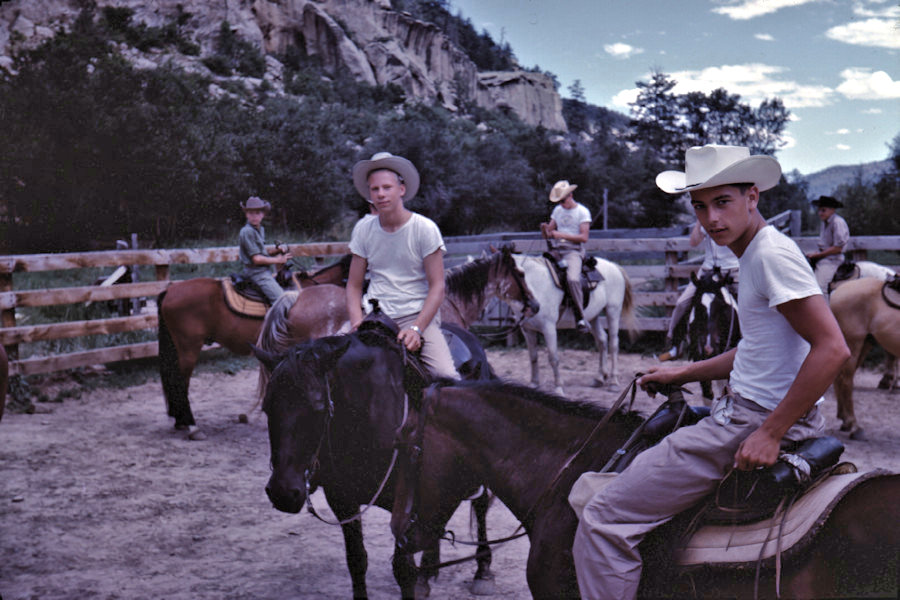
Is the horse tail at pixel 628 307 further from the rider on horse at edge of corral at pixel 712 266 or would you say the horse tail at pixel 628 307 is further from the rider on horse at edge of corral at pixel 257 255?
the rider on horse at edge of corral at pixel 257 255

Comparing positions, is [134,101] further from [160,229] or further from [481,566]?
[481,566]

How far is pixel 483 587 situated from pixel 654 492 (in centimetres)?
235

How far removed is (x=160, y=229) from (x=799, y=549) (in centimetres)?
2907

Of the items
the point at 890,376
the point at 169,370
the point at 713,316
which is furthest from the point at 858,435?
the point at 169,370

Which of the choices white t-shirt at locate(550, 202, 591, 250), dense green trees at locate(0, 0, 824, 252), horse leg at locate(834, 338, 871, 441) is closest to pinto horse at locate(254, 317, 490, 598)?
horse leg at locate(834, 338, 871, 441)

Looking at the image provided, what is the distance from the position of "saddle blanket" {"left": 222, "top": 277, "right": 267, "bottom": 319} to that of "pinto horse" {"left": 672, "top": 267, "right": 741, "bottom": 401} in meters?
4.95

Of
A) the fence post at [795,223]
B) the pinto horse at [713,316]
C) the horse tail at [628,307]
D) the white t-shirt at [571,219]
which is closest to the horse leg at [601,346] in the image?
the horse tail at [628,307]

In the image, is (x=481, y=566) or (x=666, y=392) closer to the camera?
(x=666, y=392)

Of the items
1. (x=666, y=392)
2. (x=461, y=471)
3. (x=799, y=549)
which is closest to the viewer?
(x=799, y=549)

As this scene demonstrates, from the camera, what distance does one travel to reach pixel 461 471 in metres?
2.56

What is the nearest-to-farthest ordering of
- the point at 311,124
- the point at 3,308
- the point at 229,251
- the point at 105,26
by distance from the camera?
the point at 3,308
the point at 229,251
the point at 311,124
the point at 105,26

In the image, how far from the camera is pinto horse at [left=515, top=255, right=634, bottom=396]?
29.9 feet

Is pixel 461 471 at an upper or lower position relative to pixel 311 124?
lower

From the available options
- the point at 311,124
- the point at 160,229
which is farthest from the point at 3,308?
the point at 311,124
